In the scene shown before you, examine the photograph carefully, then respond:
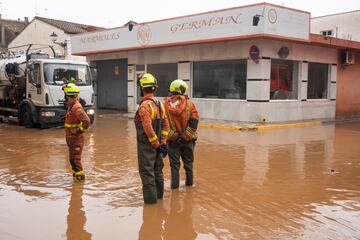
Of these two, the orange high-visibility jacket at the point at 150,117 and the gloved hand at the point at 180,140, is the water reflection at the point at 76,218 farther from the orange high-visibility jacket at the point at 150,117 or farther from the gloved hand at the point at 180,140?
the gloved hand at the point at 180,140

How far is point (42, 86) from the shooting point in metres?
14.8

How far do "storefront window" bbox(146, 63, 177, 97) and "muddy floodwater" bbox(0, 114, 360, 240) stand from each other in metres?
9.14

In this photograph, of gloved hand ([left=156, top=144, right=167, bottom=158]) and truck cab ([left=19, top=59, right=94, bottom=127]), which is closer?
gloved hand ([left=156, top=144, right=167, bottom=158])

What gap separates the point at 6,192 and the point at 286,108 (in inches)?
504

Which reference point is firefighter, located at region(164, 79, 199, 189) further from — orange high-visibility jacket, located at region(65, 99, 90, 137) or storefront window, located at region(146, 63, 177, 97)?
storefront window, located at region(146, 63, 177, 97)

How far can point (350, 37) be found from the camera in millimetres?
26734

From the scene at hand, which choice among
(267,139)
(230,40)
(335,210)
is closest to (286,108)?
(230,40)

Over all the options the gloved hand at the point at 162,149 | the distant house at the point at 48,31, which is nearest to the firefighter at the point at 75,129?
the gloved hand at the point at 162,149

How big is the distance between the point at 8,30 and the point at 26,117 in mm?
36480

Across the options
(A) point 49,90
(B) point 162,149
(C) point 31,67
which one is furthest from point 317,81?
(B) point 162,149

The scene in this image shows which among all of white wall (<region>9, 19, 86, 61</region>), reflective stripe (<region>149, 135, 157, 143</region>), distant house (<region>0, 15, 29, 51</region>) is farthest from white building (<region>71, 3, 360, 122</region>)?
distant house (<region>0, 15, 29, 51</region>)

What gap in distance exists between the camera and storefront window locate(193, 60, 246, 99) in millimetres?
17016

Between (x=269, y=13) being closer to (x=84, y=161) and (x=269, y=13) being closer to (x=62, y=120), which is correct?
(x=62, y=120)

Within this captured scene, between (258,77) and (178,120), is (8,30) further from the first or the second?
(178,120)
